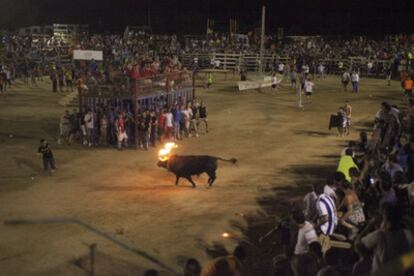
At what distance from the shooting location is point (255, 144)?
21453 millimetres

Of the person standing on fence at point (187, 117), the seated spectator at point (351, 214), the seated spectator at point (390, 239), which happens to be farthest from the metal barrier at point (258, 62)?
the seated spectator at point (390, 239)

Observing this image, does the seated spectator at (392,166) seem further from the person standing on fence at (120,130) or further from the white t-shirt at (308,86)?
the white t-shirt at (308,86)

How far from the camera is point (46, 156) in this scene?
17.3 m

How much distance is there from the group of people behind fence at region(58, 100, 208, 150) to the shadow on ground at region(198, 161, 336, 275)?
6.07 meters

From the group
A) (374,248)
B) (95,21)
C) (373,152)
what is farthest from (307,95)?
(95,21)

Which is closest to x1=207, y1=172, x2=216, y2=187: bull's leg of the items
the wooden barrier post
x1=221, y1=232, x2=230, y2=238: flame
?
x1=221, y1=232, x2=230, y2=238: flame

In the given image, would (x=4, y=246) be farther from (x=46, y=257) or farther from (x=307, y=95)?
(x=307, y=95)

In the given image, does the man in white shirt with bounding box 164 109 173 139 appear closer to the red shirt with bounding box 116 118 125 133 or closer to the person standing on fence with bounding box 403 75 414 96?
the red shirt with bounding box 116 118 125 133

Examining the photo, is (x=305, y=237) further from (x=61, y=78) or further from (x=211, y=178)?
(x=61, y=78)

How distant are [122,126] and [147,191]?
582cm

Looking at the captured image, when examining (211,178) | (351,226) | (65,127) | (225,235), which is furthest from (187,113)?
(351,226)

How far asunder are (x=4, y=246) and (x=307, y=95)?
24926 mm

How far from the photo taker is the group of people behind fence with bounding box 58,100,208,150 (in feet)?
68.4

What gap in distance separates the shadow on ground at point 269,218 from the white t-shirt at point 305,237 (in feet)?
4.15
